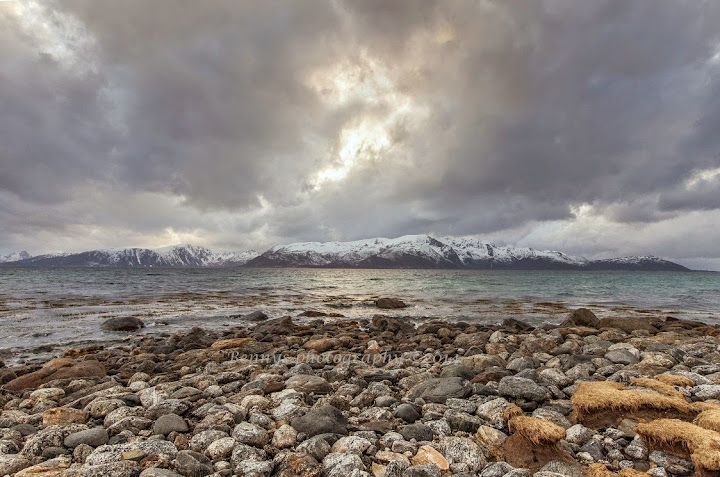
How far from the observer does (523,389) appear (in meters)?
6.43

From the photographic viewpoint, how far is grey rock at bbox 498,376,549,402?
627 cm

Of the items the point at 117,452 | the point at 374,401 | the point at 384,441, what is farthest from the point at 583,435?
the point at 117,452

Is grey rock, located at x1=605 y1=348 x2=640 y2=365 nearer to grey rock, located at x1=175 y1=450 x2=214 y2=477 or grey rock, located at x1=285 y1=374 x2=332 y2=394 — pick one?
grey rock, located at x1=285 y1=374 x2=332 y2=394

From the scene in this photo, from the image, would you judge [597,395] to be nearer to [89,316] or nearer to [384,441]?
[384,441]

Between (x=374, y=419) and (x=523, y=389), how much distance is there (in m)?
2.82

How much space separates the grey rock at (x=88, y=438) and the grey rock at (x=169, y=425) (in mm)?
635

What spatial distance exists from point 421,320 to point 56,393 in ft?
58.5

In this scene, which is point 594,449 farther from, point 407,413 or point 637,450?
point 407,413

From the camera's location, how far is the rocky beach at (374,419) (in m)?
4.31

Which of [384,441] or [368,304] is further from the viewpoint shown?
[368,304]

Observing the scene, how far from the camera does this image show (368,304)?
31.8 metres

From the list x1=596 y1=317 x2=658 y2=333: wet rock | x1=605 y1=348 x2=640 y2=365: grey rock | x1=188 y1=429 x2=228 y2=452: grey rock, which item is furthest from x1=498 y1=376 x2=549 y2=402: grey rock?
x1=596 y1=317 x2=658 y2=333: wet rock
